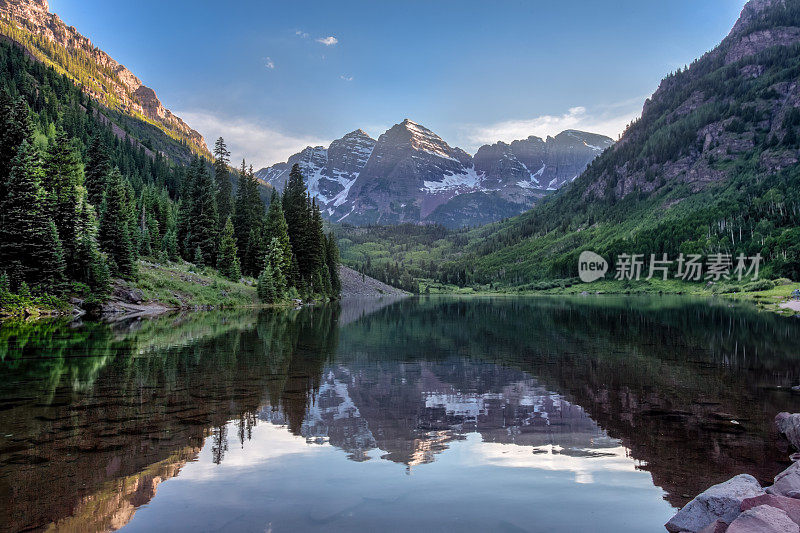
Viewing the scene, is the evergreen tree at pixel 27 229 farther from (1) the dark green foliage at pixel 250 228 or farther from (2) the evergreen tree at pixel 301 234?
(2) the evergreen tree at pixel 301 234

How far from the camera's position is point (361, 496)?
9367 mm

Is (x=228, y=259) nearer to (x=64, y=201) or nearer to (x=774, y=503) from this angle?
(x=64, y=201)

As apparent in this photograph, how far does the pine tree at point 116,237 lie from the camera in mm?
62562

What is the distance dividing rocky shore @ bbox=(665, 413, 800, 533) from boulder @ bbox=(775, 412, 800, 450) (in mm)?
3719

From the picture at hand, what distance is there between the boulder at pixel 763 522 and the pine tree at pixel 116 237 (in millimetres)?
68099

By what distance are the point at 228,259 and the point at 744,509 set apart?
88.3 m

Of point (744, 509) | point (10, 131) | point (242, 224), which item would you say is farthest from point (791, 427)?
point (242, 224)

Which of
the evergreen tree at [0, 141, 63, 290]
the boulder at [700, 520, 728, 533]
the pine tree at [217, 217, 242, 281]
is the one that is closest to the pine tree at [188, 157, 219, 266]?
the pine tree at [217, 217, 242, 281]

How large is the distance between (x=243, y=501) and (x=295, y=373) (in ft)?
45.2

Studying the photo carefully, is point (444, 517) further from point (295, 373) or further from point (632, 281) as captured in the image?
point (632, 281)

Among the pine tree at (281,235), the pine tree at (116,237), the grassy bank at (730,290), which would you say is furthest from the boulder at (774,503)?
the pine tree at (281,235)

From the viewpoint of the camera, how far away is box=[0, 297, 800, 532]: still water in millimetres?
8719

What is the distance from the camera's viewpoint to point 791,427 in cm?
1279

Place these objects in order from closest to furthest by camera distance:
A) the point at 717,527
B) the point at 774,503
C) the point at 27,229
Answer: the point at 717,527 → the point at 774,503 → the point at 27,229
